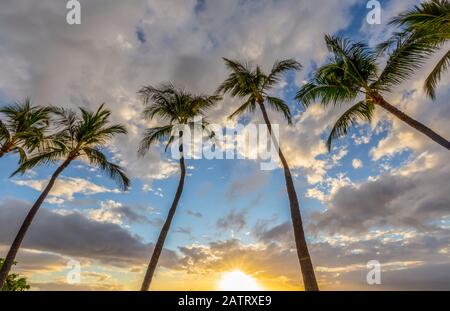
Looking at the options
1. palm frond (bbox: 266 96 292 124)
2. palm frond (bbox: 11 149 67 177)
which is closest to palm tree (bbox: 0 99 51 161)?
palm frond (bbox: 11 149 67 177)

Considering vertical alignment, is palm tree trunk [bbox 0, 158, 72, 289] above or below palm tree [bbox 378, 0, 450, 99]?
below

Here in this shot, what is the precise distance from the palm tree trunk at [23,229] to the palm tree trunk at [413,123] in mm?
17504

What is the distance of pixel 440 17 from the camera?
917 cm

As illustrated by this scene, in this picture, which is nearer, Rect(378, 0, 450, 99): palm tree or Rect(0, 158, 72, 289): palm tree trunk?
Rect(378, 0, 450, 99): palm tree

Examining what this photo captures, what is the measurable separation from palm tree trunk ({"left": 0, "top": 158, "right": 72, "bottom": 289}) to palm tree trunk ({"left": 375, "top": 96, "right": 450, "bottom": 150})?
17.5m

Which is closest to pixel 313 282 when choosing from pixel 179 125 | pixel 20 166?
pixel 179 125

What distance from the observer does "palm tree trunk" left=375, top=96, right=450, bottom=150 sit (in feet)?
32.8

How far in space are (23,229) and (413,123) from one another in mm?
19209

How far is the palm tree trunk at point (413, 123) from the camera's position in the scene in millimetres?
9984

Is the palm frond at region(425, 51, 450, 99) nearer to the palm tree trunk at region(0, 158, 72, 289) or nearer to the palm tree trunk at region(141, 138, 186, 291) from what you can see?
the palm tree trunk at region(141, 138, 186, 291)

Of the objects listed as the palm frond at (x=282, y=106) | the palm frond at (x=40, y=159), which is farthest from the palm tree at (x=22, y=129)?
the palm frond at (x=282, y=106)
